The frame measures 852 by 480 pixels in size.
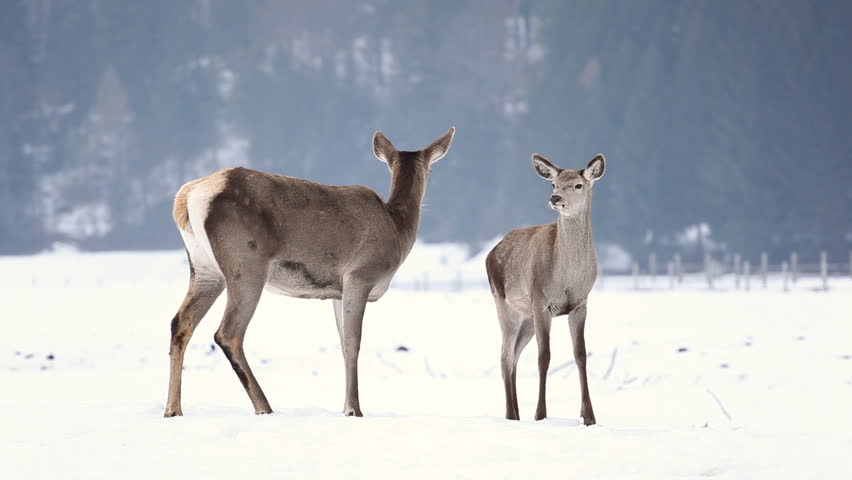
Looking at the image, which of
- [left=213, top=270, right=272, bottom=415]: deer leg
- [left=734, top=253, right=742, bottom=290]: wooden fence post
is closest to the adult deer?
[left=213, top=270, right=272, bottom=415]: deer leg

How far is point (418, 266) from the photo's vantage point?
75812mm

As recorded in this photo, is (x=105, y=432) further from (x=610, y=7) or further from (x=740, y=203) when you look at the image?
(x=610, y=7)

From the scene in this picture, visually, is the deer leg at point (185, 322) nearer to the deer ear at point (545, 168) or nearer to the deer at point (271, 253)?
the deer at point (271, 253)

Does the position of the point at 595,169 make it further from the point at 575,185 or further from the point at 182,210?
the point at 182,210

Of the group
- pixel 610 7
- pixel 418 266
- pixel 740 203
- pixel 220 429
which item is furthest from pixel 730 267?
pixel 220 429

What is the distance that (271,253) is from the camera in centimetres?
680

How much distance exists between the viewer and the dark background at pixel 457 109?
83125 millimetres

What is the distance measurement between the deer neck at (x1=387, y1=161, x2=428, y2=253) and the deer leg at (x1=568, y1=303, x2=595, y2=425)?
1473 mm

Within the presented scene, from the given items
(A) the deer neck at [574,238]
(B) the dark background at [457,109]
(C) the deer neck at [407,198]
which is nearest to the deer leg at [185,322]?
(C) the deer neck at [407,198]

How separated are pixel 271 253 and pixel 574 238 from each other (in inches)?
94.5

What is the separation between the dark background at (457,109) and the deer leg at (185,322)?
74.0 metres

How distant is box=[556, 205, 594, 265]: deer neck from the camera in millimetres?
7410

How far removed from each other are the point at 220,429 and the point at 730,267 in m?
69.6

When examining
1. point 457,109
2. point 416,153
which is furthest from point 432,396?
point 457,109
